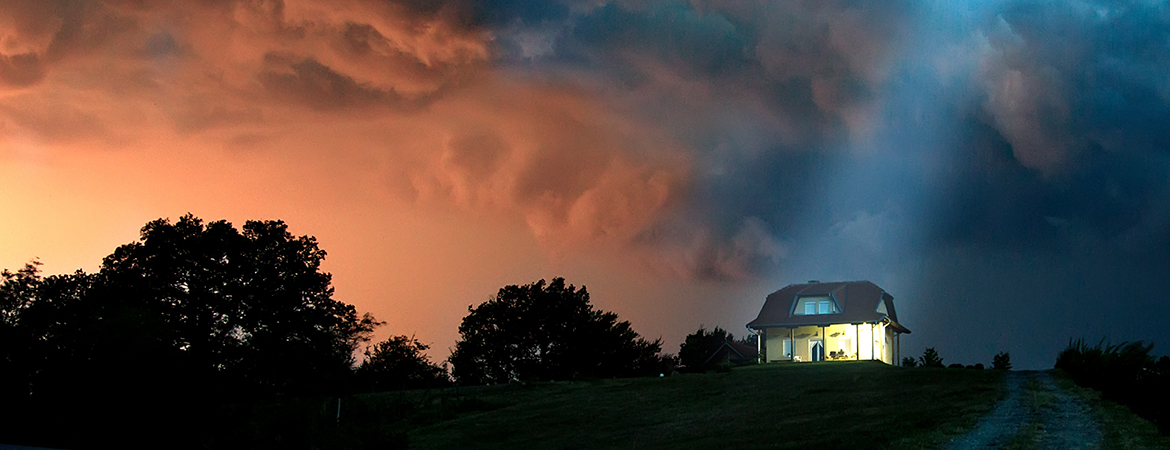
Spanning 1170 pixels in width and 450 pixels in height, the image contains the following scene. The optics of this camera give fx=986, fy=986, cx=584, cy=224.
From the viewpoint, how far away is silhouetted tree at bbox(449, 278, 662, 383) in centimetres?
7481

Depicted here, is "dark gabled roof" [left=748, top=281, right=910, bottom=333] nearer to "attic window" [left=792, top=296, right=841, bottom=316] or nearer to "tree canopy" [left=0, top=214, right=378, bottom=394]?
"attic window" [left=792, top=296, right=841, bottom=316]

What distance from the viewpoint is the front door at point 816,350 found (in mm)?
63438

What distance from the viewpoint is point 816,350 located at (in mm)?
63781

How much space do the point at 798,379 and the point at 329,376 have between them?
23321mm

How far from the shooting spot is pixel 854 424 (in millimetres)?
19703

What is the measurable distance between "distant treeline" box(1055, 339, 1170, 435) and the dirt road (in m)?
0.84

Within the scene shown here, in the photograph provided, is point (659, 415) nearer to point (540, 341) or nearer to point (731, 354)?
point (540, 341)

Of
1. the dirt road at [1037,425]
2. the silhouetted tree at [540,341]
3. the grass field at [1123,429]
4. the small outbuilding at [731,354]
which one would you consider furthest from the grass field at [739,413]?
the small outbuilding at [731,354]

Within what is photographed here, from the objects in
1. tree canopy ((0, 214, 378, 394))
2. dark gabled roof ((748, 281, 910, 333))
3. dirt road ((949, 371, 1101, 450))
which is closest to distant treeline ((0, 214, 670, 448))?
tree canopy ((0, 214, 378, 394))

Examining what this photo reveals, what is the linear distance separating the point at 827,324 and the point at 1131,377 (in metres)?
43.1

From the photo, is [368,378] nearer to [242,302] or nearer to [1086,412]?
[242,302]

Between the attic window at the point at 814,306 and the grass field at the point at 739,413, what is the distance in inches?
969

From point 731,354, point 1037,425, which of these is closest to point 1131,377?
point 1037,425

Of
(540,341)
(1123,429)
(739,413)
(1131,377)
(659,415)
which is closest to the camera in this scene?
(1123,429)
